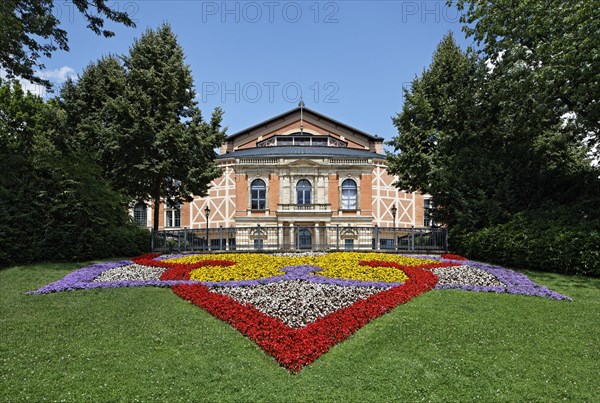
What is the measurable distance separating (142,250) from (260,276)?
34.4 ft

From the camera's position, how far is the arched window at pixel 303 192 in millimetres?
37625

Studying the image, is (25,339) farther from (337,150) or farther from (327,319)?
(337,150)

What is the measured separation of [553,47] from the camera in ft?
42.1

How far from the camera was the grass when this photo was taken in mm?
4984

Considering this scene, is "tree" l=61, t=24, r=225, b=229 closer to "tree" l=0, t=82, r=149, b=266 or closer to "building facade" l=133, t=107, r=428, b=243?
"tree" l=0, t=82, r=149, b=266

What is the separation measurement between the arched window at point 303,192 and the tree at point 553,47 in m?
22.7

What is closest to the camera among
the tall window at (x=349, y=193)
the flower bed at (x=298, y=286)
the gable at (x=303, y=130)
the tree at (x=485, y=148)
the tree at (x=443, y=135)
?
the flower bed at (x=298, y=286)

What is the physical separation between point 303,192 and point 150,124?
65.6ft

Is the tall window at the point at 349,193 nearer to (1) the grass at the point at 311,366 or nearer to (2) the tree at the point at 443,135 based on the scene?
(2) the tree at the point at 443,135

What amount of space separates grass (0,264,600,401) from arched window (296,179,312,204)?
29.0 m

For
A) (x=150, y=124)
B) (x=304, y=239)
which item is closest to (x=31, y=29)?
(x=150, y=124)

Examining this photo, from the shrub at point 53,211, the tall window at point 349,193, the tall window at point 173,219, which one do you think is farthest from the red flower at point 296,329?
the tall window at point 173,219

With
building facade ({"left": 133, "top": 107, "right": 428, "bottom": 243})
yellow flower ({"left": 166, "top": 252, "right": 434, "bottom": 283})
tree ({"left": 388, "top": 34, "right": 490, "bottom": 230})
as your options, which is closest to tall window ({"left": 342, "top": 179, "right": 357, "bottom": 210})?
building facade ({"left": 133, "top": 107, "right": 428, "bottom": 243})

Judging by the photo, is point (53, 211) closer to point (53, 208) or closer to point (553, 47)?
point (53, 208)
